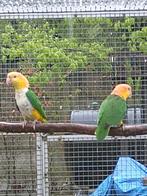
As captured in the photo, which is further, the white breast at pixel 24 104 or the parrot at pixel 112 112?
the white breast at pixel 24 104

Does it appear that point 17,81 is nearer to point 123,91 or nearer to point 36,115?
point 36,115

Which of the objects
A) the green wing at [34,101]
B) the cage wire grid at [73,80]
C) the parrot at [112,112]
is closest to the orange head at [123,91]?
the parrot at [112,112]

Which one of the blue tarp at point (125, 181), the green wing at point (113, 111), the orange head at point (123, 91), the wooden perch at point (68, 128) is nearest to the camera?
the wooden perch at point (68, 128)

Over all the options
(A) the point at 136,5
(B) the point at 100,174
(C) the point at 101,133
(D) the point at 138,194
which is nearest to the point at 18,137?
(B) the point at 100,174

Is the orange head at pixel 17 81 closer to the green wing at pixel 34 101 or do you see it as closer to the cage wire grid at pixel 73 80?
the green wing at pixel 34 101

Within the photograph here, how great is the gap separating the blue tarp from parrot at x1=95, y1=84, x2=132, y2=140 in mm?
648

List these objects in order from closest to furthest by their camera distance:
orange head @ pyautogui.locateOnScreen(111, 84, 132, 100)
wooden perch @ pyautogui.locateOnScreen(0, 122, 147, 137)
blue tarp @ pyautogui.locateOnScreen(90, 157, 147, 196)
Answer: wooden perch @ pyautogui.locateOnScreen(0, 122, 147, 137) < orange head @ pyautogui.locateOnScreen(111, 84, 132, 100) < blue tarp @ pyautogui.locateOnScreen(90, 157, 147, 196)

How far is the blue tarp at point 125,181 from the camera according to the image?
276 centimetres

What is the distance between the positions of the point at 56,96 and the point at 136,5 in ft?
2.02

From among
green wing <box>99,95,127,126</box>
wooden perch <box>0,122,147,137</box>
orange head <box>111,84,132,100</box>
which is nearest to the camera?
wooden perch <box>0,122,147,137</box>

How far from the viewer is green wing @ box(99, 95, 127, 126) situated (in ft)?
6.53

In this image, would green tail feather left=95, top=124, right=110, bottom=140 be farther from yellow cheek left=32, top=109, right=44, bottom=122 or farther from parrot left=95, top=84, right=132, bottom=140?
yellow cheek left=32, top=109, right=44, bottom=122

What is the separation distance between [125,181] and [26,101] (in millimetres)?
806

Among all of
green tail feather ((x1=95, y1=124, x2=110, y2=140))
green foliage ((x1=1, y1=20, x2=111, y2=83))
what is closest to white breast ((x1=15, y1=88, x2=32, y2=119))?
green tail feather ((x1=95, y1=124, x2=110, y2=140))
